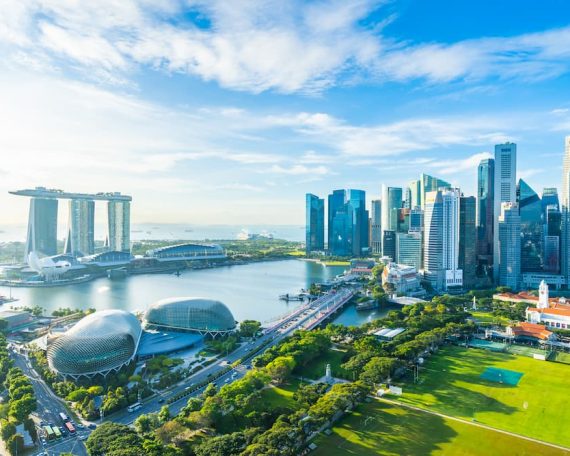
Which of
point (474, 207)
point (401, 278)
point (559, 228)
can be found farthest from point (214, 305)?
point (559, 228)

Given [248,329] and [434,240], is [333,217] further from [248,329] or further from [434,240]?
[248,329]

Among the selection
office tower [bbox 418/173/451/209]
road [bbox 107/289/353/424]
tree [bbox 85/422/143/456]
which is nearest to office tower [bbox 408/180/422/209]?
office tower [bbox 418/173/451/209]

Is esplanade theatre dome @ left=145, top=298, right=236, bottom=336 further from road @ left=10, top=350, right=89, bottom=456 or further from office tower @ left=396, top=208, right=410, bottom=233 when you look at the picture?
office tower @ left=396, top=208, right=410, bottom=233

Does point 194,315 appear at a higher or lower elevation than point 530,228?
lower

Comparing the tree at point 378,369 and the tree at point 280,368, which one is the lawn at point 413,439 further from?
the tree at point 280,368

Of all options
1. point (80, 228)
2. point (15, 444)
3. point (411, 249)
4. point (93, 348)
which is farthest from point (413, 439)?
point (80, 228)

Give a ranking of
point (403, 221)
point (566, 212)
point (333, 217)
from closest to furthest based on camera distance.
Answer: point (566, 212) < point (403, 221) < point (333, 217)
